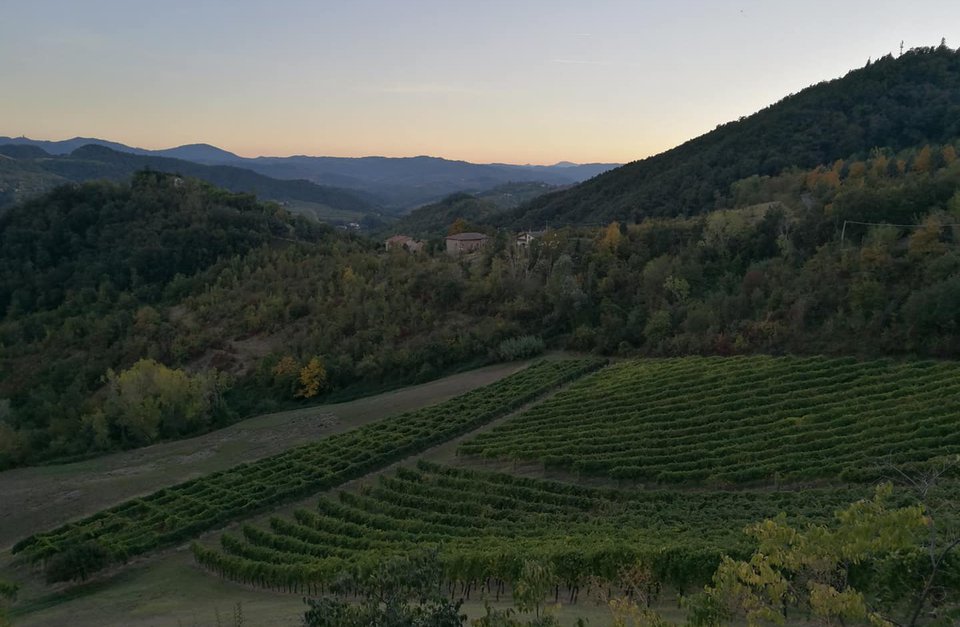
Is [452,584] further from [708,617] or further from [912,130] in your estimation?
[912,130]

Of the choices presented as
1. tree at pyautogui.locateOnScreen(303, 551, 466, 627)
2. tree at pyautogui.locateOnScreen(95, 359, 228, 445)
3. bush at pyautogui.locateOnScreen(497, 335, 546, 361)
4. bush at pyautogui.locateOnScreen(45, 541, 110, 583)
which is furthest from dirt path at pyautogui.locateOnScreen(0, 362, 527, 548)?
tree at pyautogui.locateOnScreen(303, 551, 466, 627)

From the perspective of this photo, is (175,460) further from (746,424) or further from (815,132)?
(815,132)

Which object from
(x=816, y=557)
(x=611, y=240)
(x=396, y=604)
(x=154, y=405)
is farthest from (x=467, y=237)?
(x=396, y=604)

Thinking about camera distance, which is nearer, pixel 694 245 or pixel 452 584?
pixel 452 584

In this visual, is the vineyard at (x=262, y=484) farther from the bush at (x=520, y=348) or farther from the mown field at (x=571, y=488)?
the bush at (x=520, y=348)

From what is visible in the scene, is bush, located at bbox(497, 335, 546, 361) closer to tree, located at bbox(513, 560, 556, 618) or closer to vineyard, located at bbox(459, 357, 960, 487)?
vineyard, located at bbox(459, 357, 960, 487)

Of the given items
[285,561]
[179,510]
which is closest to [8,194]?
[179,510]
